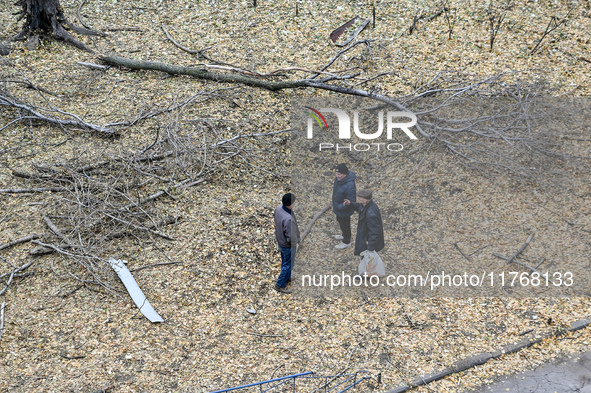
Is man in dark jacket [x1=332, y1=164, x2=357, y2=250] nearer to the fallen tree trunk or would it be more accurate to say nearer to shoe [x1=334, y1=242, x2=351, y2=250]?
shoe [x1=334, y1=242, x2=351, y2=250]

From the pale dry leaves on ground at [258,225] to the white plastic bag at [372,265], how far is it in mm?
398

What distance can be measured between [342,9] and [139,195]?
24.2 ft

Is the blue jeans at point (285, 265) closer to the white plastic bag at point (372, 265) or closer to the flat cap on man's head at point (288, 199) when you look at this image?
the flat cap on man's head at point (288, 199)

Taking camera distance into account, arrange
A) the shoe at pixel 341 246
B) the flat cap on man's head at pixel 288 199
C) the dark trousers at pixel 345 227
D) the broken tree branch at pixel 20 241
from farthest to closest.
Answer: the shoe at pixel 341 246, the dark trousers at pixel 345 227, the broken tree branch at pixel 20 241, the flat cap on man's head at pixel 288 199

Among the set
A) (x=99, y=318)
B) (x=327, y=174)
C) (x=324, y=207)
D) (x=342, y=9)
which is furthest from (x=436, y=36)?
(x=99, y=318)

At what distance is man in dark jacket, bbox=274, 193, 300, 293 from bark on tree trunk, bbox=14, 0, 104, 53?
749 cm

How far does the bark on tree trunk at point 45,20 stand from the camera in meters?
11.0

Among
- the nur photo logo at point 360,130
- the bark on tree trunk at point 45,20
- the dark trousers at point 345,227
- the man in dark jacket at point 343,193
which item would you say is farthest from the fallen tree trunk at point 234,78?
the dark trousers at point 345,227

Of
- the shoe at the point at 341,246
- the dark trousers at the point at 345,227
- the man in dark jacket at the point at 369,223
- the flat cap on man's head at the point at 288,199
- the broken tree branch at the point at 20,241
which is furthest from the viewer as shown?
the shoe at the point at 341,246

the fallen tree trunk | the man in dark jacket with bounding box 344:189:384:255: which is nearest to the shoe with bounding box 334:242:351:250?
the man in dark jacket with bounding box 344:189:384:255

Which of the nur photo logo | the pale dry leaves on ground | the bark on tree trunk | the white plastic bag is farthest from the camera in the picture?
the bark on tree trunk

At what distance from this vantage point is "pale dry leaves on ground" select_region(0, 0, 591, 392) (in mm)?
5723

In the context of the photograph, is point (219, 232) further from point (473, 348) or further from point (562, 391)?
point (562, 391)

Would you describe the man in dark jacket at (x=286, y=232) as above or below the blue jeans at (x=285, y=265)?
above
